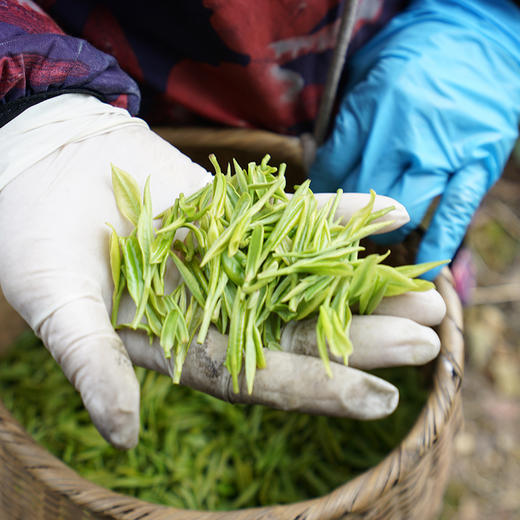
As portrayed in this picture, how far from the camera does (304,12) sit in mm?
1008

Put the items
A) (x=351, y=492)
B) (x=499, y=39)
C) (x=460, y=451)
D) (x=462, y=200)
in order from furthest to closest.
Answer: (x=460, y=451) < (x=499, y=39) < (x=462, y=200) < (x=351, y=492)

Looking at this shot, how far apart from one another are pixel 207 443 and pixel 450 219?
0.69 m

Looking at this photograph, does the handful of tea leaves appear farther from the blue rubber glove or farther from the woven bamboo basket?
the blue rubber glove

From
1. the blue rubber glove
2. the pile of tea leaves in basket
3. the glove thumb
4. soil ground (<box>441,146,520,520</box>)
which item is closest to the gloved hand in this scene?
the glove thumb

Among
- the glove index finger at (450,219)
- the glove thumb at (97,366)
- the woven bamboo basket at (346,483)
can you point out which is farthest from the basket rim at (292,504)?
the glove index finger at (450,219)

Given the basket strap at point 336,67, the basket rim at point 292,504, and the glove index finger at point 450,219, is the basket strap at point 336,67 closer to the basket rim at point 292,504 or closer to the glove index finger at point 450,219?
the glove index finger at point 450,219

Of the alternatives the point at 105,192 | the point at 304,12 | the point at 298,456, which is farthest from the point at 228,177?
the point at 298,456

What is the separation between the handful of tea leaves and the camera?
0.63m

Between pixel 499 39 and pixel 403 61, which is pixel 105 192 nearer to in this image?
pixel 403 61

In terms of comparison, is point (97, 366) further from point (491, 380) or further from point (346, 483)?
point (491, 380)

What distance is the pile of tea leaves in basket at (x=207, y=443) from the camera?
106 cm

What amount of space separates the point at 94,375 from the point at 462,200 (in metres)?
0.71

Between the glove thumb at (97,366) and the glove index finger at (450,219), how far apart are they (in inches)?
22.8

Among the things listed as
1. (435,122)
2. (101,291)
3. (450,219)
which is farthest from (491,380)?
(101,291)
